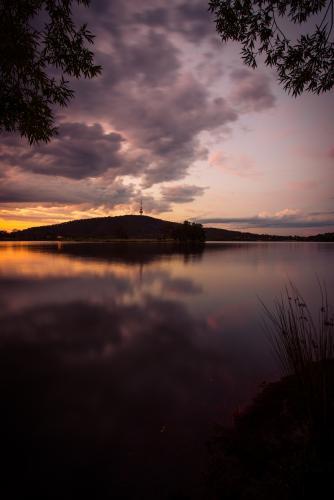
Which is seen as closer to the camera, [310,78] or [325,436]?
[325,436]

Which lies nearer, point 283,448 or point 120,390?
point 283,448

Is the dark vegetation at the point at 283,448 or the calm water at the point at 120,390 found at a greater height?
the dark vegetation at the point at 283,448

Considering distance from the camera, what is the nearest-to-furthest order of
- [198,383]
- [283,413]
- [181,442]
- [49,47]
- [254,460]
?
1. [254,460]
2. [181,442]
3. [283,413]
4. [198,383]
5. [49,47]

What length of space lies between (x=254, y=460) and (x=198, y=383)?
301cm

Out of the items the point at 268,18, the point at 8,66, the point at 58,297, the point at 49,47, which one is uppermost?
the point at 268,18

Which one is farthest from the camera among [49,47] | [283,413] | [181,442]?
[49,47]

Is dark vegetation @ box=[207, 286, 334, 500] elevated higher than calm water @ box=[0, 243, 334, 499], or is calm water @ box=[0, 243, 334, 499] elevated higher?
dark vegetation @ box=[207, 286, 334, 500]

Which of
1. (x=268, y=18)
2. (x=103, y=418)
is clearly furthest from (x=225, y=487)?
(x=268, y=18)

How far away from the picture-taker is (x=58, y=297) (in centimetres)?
1889

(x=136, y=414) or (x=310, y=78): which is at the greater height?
(x=310, y=78)

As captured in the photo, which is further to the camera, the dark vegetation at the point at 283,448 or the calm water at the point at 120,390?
the calm water at the point at 120,390

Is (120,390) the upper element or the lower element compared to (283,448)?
lower

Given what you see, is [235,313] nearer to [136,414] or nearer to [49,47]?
[136,414]

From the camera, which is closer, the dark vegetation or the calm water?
the dark vegetation
